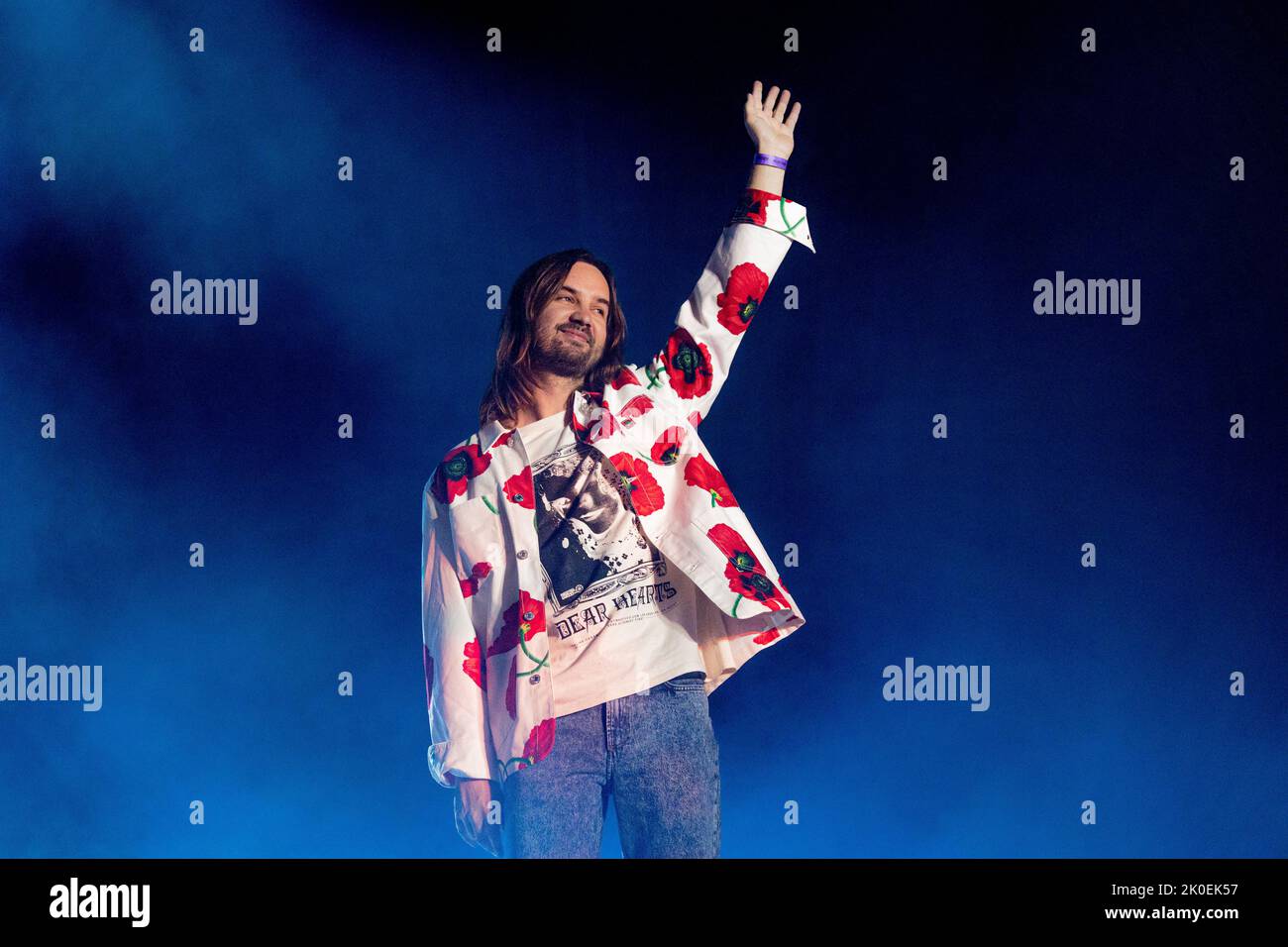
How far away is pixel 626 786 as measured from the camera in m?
2.28

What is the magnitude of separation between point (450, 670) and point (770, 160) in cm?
119

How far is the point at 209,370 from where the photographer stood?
3090mm

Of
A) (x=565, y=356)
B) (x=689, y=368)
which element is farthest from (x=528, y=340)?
(x=689, y=368)

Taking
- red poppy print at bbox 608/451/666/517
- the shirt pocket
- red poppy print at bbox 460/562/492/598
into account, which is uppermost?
red poppy print at bbox 608/451/666/517

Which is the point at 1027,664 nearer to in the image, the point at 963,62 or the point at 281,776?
the point at 963,62

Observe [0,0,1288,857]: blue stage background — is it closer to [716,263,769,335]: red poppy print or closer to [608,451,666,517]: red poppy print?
[716,263,769,335]: red poppy print

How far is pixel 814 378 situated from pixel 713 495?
2.29 feet

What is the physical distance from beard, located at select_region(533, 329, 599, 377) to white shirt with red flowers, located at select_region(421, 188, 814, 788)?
2.5 inches

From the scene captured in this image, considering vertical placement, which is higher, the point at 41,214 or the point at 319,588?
the point at 41,214

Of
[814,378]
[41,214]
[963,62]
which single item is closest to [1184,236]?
[963,62]

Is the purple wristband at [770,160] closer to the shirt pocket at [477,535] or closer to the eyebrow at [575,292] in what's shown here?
the eyebrow at [575,292]

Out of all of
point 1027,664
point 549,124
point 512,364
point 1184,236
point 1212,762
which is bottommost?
point 1212,762

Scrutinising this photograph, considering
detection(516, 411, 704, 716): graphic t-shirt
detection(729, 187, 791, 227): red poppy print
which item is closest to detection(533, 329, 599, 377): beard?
detection(516, 411, 704, 716): graphic t-shirt

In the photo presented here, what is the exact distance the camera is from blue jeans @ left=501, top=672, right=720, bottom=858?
226 centimetres
